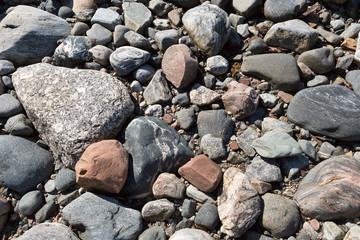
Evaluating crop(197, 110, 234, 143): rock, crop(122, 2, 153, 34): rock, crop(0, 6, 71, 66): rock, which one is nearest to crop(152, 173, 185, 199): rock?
crop(197, 110, 234, 143): rock

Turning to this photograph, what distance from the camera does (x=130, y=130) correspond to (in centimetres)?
247

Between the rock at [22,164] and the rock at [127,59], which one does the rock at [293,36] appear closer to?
the rock at [127,59]

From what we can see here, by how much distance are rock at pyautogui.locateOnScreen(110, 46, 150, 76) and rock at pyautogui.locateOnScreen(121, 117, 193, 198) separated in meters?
0.52

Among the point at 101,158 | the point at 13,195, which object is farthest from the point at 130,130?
the point at 13,195

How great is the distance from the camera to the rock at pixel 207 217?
7.11 feet

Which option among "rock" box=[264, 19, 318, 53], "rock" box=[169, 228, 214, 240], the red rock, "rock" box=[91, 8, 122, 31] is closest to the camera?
"rock" box=[169, 228, 214, 240]

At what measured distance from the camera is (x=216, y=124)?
8.37 ft

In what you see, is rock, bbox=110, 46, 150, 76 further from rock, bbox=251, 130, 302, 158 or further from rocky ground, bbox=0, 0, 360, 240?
rock, bbox=251, 130, 302, 158

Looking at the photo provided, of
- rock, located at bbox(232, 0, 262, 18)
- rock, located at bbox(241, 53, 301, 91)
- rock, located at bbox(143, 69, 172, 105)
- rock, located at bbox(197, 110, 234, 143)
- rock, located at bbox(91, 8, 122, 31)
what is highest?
rock, located at bbox(232, 0, 262, 18)

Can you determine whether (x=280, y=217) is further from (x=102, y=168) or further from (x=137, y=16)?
(x=137, y=16)

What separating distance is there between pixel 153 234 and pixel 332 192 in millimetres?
1324

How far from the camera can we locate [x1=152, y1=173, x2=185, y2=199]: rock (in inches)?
89.0

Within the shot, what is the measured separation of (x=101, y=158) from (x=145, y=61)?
3.38ft

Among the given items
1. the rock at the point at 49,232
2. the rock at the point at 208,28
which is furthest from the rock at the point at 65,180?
the rock at the point at 208,28
